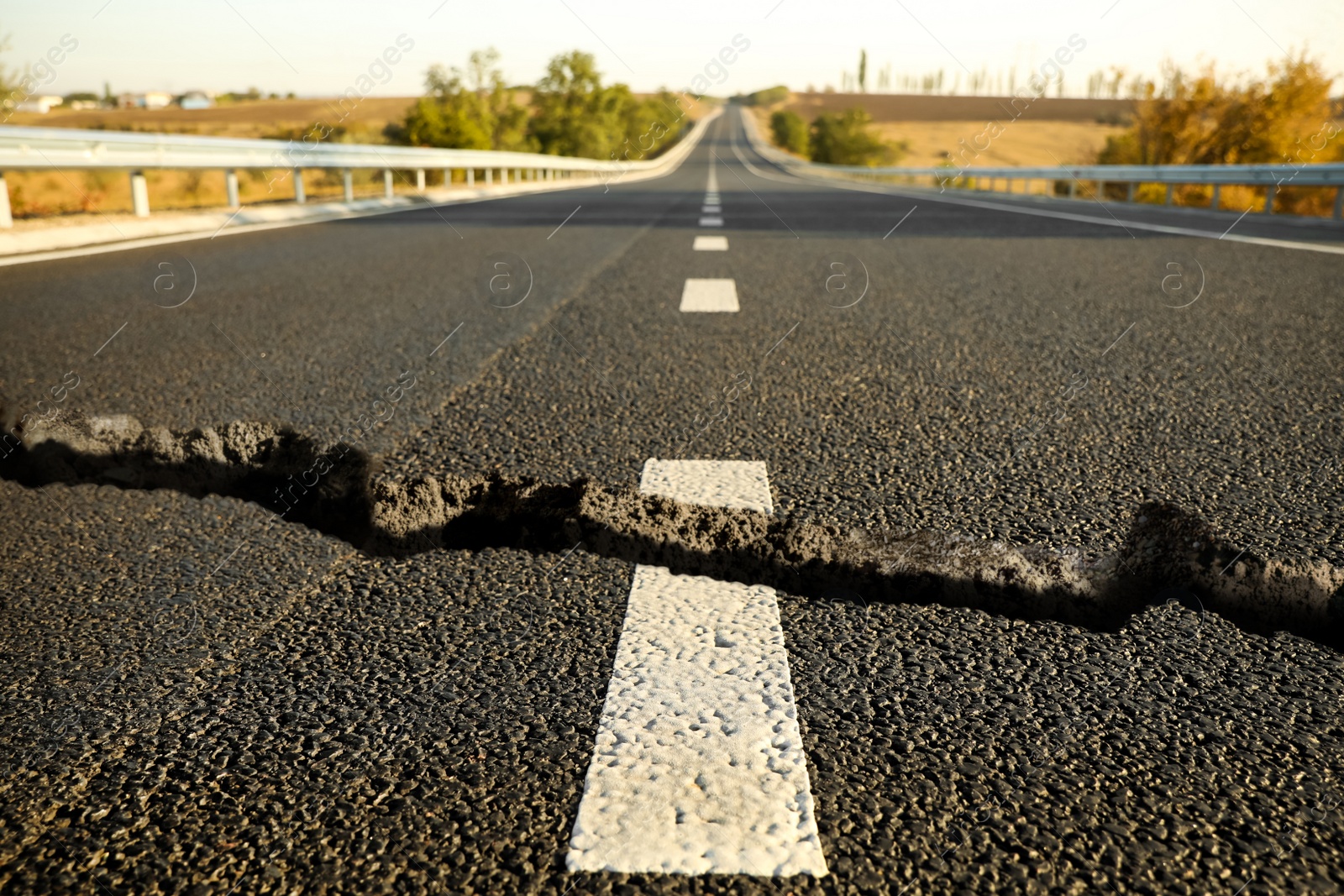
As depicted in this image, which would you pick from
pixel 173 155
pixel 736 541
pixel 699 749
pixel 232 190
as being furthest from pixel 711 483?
pixel 232 190

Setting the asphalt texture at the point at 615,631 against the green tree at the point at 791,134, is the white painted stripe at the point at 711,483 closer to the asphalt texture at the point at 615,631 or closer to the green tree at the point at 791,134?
the asphalt texture at the point at 615,631

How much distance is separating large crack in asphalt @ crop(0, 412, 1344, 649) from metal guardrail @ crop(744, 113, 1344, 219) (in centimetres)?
1153

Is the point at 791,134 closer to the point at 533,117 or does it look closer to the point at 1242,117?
the point at 533,117

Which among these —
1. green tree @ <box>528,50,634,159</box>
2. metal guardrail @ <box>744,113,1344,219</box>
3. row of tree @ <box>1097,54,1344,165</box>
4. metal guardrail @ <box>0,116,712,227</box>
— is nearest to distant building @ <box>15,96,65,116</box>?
metal guardrail @ <box>0,116,712,227</box>

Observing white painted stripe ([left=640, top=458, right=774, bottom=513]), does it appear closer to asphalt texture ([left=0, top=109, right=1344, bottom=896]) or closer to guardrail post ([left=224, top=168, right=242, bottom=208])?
asphalt texture ([left=0, top=109, right=1344, bottom=896])

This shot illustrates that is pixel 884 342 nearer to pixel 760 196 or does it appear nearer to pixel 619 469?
pixel 619 469

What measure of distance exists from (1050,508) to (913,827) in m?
1.22

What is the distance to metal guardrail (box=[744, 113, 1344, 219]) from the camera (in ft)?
38.7

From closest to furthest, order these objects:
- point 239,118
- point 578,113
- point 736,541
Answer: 1. point 736,541
2. point 578,113
3. point 239,118

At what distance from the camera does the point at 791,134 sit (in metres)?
112

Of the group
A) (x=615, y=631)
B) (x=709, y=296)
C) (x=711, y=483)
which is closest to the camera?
(x=615, y=631)

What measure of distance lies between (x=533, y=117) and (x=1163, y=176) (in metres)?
44.8

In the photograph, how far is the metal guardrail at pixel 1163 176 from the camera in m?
11.8

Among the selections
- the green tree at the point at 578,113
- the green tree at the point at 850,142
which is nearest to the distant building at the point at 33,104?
the green tree at the point at 578,113
